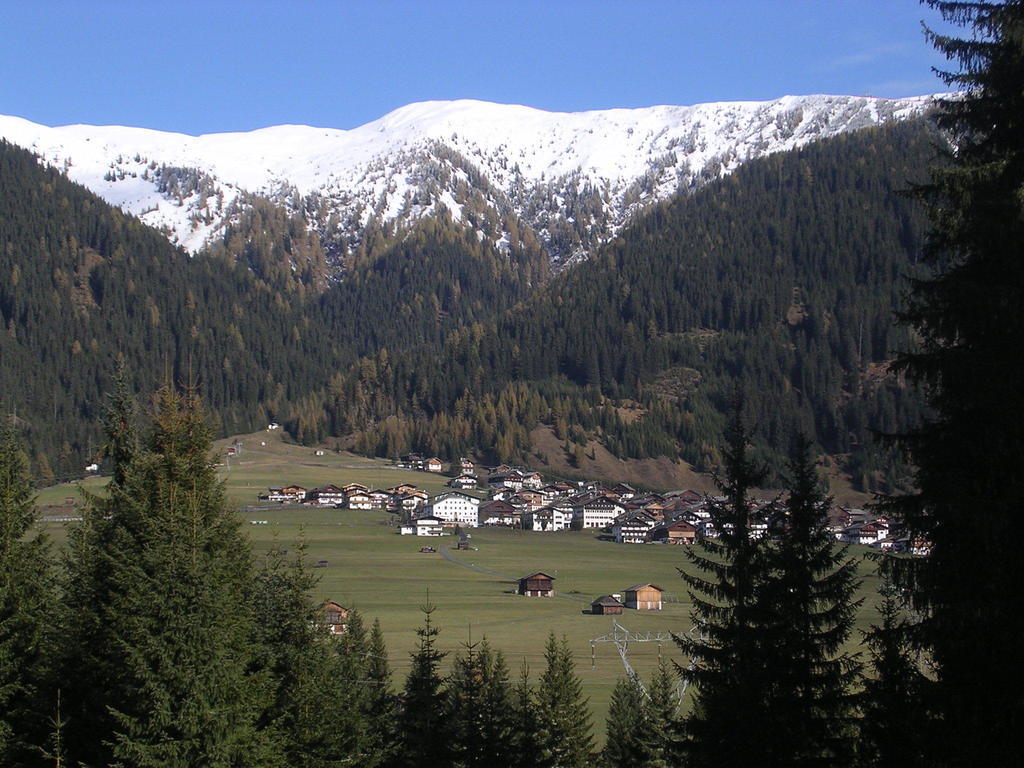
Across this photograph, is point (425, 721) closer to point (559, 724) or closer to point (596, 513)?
point (559, 724)

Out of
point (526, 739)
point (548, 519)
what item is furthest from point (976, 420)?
point (548, 519)

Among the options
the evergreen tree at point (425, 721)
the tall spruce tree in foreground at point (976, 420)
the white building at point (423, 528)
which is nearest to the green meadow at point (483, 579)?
the white building at point (423, 528)

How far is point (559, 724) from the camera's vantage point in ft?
110

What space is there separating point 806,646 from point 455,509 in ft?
419

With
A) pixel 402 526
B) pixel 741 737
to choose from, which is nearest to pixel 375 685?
pixel 741 737

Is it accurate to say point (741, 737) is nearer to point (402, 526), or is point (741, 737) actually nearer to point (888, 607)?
point (888, 607)

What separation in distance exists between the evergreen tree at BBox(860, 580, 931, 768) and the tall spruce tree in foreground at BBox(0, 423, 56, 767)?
16411 millimetres

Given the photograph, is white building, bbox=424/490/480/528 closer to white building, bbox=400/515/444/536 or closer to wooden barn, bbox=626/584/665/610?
white building, bbox=400/515/444/536

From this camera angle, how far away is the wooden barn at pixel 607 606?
85750mm

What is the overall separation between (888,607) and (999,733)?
17.5 ft

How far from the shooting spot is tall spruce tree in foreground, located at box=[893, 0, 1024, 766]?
1449 centimetres

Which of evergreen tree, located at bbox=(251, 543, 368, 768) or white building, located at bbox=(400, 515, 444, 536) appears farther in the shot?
white building, located at bbox=(400, 515, 444, 536)

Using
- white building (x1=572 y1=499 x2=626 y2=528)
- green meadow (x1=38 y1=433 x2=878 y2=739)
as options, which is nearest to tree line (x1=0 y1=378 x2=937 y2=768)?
green meadow (x1=38 y1=433 x2=878 y2=739)

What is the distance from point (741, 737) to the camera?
2050 centimetres
